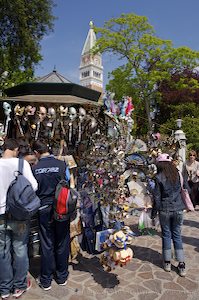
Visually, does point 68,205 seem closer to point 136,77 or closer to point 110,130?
point 110,130

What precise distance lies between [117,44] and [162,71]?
3.97 meters

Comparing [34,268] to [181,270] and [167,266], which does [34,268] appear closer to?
[167,266]

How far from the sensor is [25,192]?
9.11 ft

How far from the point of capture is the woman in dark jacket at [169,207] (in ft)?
11.8

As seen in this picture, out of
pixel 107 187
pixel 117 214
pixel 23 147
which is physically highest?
pixel 23 147

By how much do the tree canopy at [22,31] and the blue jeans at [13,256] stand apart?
10.3 meters

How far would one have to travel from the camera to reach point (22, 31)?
11305mm

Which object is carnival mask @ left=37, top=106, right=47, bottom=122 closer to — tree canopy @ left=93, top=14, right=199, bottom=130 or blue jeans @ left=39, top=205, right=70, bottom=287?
blue jeans @ left=39, top=205, right=70, bottom=287

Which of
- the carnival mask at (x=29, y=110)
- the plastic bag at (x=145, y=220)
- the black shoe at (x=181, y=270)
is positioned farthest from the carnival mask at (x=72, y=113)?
the black shoe at (x=181, y=270)

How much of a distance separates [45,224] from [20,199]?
570mm

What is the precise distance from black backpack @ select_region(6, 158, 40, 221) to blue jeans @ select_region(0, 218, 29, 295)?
7.4 inches

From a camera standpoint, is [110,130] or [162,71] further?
[162,71]

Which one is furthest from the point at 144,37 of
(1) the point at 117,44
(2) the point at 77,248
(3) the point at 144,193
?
(2) the point at 77,248

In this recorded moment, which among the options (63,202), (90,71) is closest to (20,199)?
(63,202)
